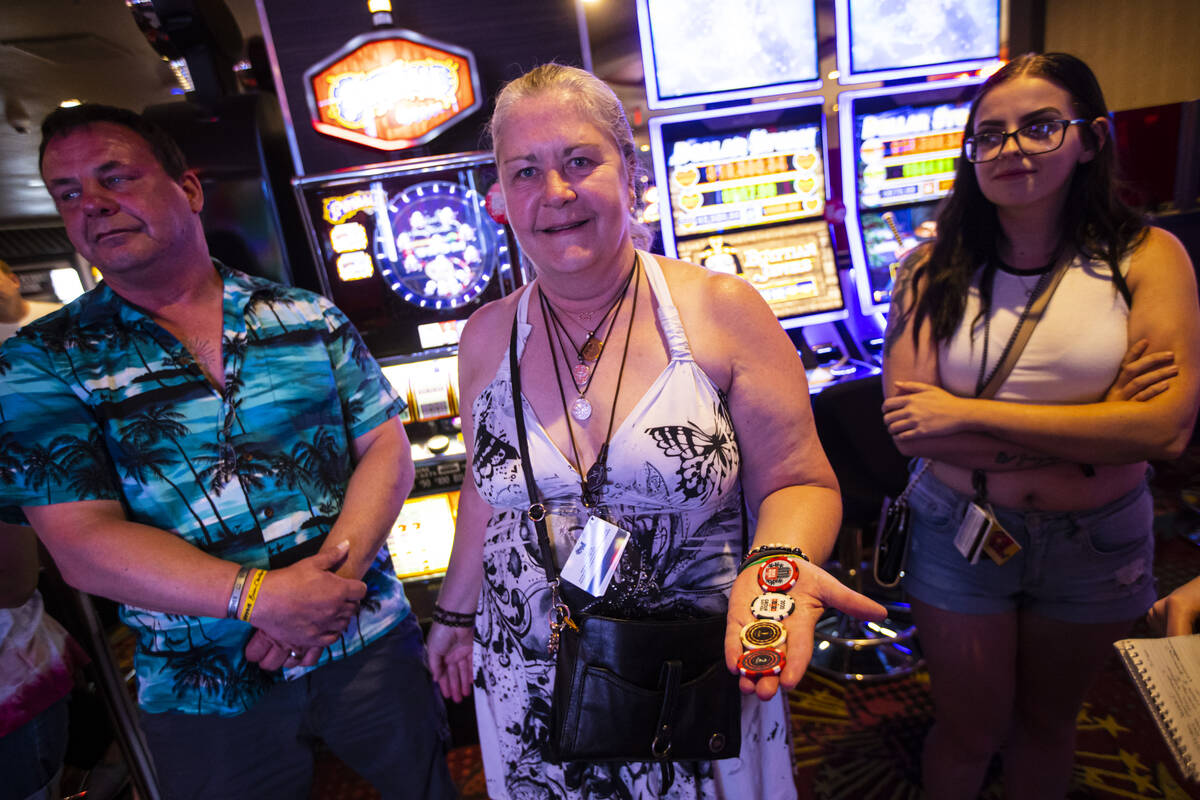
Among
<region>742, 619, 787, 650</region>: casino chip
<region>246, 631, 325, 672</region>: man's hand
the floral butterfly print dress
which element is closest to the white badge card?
the floral butterfly print dress

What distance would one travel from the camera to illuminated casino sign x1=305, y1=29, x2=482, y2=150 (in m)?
2.36

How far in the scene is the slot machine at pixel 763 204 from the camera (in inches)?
115

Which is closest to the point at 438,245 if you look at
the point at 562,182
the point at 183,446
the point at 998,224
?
the point at 183,446

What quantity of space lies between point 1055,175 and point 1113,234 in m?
0.20

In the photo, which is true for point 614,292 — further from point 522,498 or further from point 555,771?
point 555,771

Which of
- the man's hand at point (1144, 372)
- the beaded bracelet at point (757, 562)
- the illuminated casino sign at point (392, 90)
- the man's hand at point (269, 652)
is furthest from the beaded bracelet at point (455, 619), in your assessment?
the illuminated casino sign at point (392, 90)

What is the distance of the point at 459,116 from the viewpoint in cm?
246

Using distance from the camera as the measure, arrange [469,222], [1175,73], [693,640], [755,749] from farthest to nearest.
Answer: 1. [1175,73]
2. [469,222]
3. [755,749]
4. [693,640]

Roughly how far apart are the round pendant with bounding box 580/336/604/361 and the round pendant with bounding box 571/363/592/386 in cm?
2

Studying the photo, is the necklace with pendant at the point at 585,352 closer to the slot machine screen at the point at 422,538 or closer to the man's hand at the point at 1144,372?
Result: the man's hand at the point at 1144,372

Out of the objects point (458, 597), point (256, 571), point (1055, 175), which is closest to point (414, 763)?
point (458, 597)

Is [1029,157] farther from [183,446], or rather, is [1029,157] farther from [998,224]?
[183,446]

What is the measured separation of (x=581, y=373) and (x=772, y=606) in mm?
590

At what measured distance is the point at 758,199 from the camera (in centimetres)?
301
